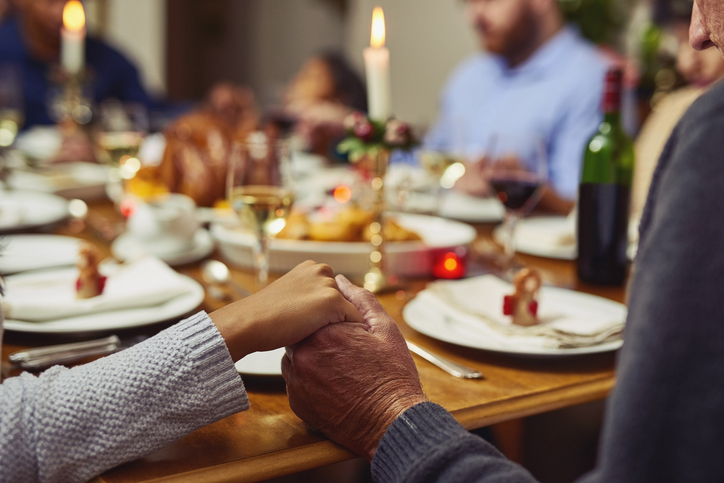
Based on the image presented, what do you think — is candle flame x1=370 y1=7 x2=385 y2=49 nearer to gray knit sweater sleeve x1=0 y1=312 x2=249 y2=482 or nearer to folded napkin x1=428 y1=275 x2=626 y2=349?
folded napkin x1=428 y1=275 x2=626 y2=349

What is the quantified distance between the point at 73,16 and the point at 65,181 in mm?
502

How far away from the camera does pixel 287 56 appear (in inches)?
252

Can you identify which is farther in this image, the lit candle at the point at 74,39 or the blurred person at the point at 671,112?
the lit candle at the point at 74,39

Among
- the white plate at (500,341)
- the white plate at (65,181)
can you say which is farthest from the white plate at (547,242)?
the white plate at (65,181)

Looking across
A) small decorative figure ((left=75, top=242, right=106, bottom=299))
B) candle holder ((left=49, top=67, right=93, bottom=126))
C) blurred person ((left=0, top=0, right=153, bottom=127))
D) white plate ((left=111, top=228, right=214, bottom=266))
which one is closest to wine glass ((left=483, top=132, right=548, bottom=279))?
white plate ((left=111, top=228, right=214, bottom=266))

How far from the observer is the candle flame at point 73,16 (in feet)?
6.57

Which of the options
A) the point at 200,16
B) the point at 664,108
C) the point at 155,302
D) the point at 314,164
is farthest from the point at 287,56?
the point at 155,302

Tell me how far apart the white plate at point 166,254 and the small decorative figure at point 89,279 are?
0.26 m

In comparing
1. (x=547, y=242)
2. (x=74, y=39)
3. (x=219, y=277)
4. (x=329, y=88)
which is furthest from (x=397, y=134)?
(x=329, y=88)

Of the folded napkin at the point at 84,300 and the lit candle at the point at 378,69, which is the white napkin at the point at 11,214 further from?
the lit candle at the point at 378,69

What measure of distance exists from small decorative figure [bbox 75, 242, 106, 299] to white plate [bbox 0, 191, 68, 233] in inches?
21.9

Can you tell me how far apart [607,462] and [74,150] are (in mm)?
2235

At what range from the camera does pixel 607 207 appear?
3.91ft

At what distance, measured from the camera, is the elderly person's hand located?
0.65 metres
